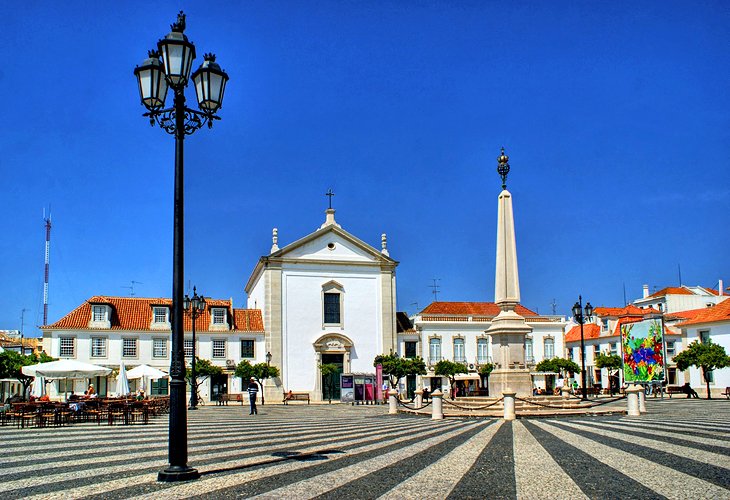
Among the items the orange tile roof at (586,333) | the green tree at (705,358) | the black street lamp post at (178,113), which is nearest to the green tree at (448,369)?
the green tree at (705,358)

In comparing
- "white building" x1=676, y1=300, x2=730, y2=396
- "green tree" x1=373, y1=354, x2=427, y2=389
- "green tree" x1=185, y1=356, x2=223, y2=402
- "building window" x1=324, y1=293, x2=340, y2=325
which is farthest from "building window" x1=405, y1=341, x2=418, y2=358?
"white building" x1=676, y1=300, x2=730, y2=396

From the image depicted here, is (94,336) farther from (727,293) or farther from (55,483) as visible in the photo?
(727,293)

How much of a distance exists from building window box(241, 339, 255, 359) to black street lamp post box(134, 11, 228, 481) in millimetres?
41694

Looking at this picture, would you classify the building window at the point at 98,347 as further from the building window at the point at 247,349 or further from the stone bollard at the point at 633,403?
the stone bollard at the point at 633,403

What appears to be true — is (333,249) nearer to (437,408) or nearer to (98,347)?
(98,347)

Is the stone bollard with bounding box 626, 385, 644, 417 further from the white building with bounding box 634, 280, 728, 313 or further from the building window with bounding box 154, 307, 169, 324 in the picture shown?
the white building with bounding box 634, 280, 728, 313

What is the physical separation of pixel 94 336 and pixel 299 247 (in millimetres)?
15618

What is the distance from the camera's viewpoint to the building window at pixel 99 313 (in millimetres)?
48875

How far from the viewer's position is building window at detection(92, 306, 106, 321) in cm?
4888

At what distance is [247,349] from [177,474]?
42451mm

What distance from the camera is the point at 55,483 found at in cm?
894

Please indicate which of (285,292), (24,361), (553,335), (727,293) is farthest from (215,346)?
(727,293)

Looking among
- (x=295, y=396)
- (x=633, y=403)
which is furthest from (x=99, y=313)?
(x=633, y=403)

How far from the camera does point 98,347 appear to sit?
4828 centimetres
